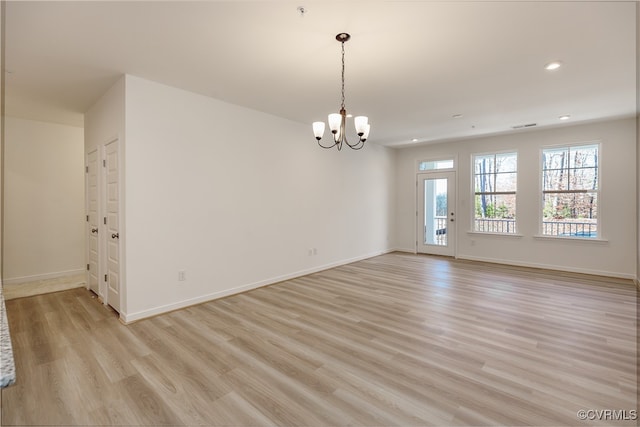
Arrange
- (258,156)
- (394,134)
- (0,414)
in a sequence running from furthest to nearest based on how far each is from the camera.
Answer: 1. (394,134)
2. (258,156)
3. (0,414)

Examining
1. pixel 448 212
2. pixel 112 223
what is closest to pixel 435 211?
pixel 448 212

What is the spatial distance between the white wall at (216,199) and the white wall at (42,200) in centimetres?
316

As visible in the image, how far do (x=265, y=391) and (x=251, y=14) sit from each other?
2.80m

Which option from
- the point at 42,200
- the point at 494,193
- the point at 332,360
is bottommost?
the point at 332,360

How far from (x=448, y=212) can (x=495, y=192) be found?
3.60 ft

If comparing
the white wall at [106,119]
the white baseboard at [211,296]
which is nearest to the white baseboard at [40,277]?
the white wall at [106,119]

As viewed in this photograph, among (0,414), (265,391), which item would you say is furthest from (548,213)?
(0,414)

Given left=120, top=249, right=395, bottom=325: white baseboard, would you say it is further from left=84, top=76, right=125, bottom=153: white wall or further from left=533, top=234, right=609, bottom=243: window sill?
left=533, top=234, right=609, bottom=243: window sill

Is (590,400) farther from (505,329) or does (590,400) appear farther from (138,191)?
(138,191)

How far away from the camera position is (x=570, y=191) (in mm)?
5676

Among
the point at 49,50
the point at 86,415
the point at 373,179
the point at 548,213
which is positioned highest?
the point at 49,50

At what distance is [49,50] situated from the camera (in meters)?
2.75

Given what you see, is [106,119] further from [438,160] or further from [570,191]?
[570,191]

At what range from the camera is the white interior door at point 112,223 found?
352cm
